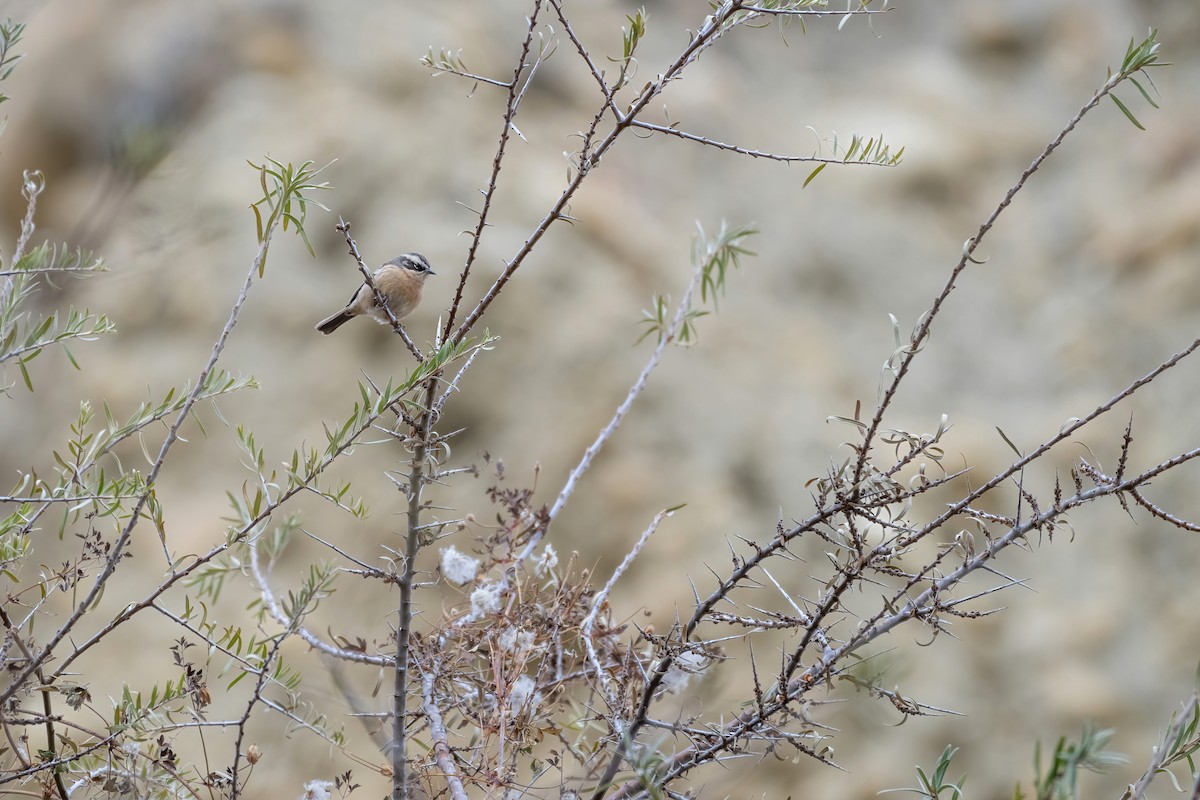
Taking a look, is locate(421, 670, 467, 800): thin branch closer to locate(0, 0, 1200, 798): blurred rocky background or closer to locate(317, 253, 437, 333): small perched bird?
locate(317, 253, 437, 333): small perched bird

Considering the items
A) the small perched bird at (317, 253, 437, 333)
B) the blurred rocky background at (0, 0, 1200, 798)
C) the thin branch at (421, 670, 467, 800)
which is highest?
the blurred rocky background at (0, 0, 1200, 798)

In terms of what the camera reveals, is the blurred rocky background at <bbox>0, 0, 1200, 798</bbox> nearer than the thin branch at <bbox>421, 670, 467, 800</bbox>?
No

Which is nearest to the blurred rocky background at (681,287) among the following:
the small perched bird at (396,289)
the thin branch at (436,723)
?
the small perched bird at (396,289)

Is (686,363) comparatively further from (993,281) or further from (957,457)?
(993,281)

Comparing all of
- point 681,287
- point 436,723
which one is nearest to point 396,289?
point 436,723

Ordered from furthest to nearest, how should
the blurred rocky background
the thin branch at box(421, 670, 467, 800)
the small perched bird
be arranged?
the blurred rocky background < the small perched bird < the thin branch at box(421, 670, 467, 800)

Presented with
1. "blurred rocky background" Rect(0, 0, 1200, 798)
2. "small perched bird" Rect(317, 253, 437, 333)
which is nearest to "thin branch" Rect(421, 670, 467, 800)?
"small perched bird" Rect(317, 253, 437, 333)

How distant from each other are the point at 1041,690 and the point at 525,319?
409 centimetres

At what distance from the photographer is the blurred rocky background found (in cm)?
609

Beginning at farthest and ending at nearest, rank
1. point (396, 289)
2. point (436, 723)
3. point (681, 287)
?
point (681, 287)
point (396, 289)
point (436, 723)

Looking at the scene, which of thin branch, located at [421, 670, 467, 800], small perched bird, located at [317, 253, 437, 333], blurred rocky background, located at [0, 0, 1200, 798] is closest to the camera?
thin branch, located at [421, 670, 467, 800]

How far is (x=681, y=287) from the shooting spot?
711 cm

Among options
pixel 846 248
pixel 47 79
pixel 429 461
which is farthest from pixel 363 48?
pixel 429 461

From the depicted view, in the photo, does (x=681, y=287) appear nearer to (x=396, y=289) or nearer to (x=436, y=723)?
(x=396, y=289)
